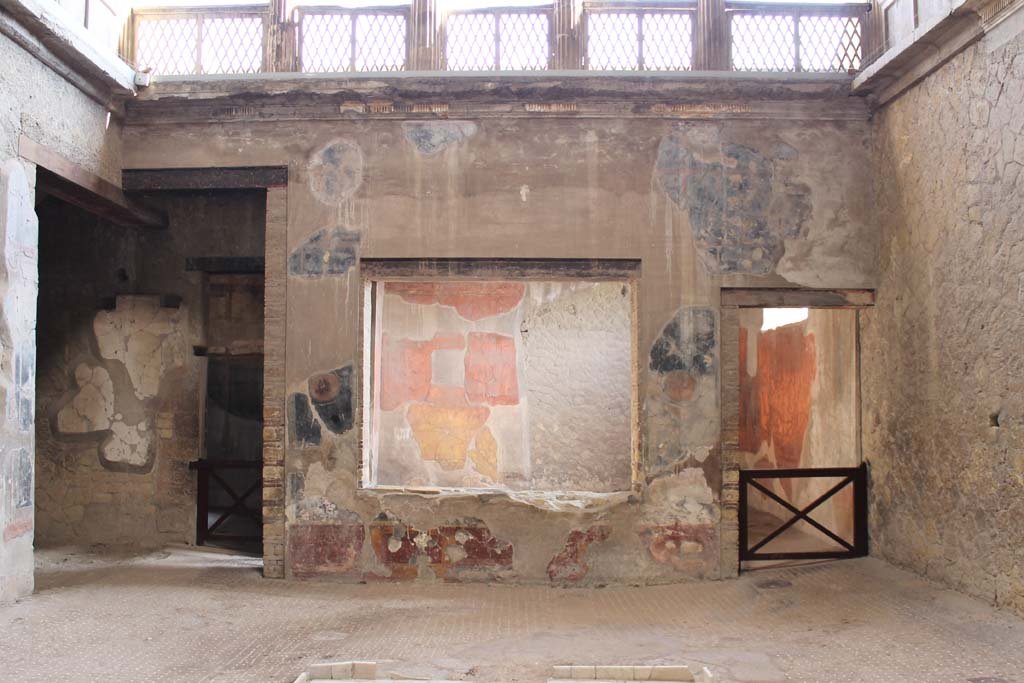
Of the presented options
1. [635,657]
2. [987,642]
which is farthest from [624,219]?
[987,642]

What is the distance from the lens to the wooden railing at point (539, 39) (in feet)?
20.8

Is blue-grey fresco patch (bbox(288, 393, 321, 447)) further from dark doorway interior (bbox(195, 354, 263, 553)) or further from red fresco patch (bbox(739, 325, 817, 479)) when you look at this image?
red fresco patch (bbox(739, 325, 817, 479))

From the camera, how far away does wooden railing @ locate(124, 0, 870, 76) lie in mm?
6332

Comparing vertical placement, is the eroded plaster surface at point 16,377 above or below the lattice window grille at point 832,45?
below

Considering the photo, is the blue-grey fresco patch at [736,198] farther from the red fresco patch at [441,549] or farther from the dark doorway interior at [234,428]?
the dark doorway interior at [234,428]

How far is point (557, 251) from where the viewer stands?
6285 millimetres

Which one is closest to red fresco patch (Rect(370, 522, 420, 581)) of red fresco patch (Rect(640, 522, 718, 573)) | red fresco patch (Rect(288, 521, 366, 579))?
red fresco patch (Rect(288, 521, 366, 579))

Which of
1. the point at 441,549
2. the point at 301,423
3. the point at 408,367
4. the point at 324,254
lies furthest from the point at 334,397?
the point at 408,367

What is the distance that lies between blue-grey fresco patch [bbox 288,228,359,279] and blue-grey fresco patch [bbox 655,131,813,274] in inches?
96.4

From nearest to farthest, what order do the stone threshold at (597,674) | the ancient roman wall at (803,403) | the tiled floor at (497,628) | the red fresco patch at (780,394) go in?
the stone threshold at (597,674) → the tiled floor at (497,628) → the ancient roman wall at (803,403) → the red fresco patch at (780,394)

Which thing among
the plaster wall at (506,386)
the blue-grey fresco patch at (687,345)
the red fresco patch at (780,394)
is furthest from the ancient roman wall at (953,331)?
the plaster wall at (506,386)

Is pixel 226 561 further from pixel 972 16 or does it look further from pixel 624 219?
pixel 972 16

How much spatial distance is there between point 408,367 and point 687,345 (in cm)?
444

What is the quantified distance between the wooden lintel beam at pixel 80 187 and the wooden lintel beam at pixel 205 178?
0.17 m
